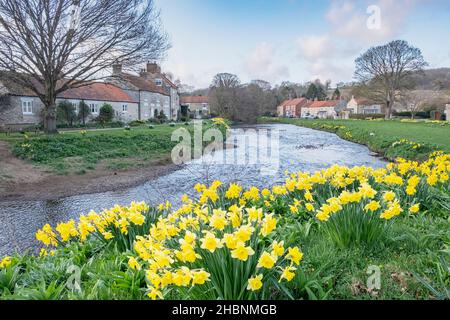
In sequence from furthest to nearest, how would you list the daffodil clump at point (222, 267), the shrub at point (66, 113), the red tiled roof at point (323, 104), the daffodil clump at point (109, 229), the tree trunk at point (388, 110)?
the red tiled roof at point (323, 104)
the tree trunk at point (388, 110)
the shrub at point (66, 113)
the daffodil clump at point (109, 229)
the daffodil clump at point (222, 267)

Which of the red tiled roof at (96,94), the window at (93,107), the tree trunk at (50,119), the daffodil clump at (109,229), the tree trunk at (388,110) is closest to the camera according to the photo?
the daffodil clump at (109,229)

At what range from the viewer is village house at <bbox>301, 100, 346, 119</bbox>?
286 feet

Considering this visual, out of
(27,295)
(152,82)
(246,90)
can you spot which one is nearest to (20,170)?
(27,295)

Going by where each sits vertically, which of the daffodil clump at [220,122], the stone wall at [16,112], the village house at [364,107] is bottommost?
the daffodil clump at [220,122]

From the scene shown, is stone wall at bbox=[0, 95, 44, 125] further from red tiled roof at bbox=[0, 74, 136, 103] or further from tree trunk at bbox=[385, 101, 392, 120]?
tree trunk at bbox=[385, 101, 392, 120]

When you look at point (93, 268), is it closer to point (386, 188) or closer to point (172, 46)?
point (386, 188)

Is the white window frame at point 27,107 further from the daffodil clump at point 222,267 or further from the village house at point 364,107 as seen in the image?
the village house at point 364,107

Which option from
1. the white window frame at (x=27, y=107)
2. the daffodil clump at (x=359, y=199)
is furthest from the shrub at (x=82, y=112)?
the daffodil clump at (x=359, y=199)

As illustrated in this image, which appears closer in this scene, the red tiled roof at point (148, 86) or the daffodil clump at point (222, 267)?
the daffodil clump at point (222, 267)

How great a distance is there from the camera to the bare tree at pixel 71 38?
1883 cm

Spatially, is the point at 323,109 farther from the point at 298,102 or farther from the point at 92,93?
the point at 92,93

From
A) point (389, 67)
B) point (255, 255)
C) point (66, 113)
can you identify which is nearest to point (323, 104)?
point (389, 67)

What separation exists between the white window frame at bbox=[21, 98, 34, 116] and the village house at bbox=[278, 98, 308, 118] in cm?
7416

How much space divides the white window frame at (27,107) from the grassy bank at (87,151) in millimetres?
11579
